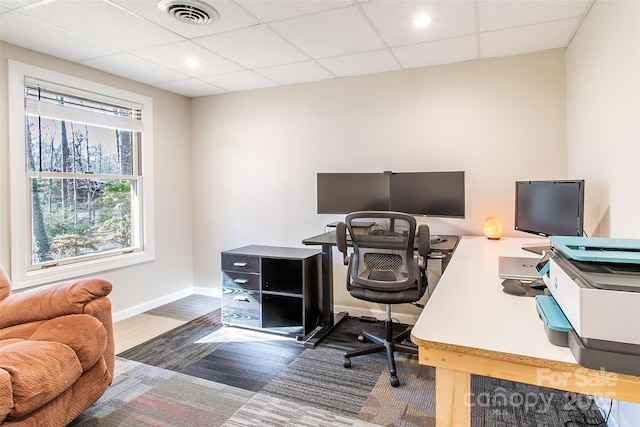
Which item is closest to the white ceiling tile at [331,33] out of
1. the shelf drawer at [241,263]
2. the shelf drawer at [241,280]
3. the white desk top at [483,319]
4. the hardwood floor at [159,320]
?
the white desk top at [483,319]

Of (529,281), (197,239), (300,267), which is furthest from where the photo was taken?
(197,239)

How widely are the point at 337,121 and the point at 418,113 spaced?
2.58 ft

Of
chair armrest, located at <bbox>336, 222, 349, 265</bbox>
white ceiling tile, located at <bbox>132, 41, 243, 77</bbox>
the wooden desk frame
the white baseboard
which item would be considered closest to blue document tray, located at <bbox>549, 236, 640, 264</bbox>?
the wooden desk frame

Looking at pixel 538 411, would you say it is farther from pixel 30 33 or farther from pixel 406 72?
pixel 30 33

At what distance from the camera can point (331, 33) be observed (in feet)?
8.44

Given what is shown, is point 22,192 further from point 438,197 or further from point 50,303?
point 438,197

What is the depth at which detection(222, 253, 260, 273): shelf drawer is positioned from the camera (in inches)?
129

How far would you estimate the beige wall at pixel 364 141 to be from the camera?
2.99 meters

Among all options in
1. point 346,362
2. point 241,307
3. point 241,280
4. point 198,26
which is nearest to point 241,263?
point 241,280

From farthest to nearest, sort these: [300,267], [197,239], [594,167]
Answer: [197,239] → [300,267] → [594,167]

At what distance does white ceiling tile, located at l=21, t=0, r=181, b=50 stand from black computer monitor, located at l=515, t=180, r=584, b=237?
2.63 meters

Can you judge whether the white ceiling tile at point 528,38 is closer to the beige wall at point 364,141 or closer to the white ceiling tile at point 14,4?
the beige wall at point 364,141

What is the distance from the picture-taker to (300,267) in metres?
3.29

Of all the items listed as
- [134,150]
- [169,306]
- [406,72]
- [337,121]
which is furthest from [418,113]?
[169,306]
